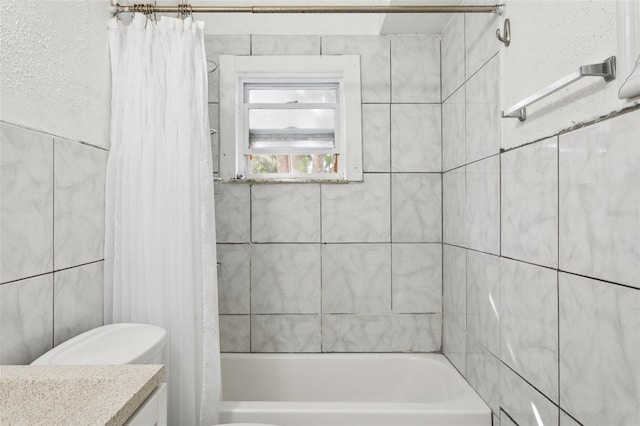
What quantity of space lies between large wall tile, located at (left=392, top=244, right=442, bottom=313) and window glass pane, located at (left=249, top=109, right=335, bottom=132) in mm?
822

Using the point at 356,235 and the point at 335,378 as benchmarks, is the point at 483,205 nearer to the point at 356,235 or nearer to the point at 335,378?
the point at 356,235

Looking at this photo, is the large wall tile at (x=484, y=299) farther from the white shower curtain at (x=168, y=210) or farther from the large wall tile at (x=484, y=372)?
the white shower curtain at (x=168, y=210)

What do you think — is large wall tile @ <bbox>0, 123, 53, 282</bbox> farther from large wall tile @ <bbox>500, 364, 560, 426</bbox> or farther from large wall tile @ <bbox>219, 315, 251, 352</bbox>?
large wall tile @ <bbox>500, 364, 560, 426</bbox>

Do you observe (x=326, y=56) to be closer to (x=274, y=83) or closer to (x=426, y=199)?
(x=274, y=83)

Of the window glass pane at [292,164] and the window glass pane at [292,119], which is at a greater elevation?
the window glass pane at [292,119]

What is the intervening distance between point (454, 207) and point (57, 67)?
1708 millimetres

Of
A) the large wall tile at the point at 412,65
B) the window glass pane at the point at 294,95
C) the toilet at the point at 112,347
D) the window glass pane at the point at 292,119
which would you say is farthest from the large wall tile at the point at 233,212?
the large wall tile at the point at 412,65

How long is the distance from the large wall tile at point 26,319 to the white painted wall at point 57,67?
47cm

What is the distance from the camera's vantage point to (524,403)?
121 centimetres

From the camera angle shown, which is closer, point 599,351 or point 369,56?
point 599,351

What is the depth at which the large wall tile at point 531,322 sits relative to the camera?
106 cm

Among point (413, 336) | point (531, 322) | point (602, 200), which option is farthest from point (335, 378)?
point (602, 200)

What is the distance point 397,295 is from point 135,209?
54.5 inches

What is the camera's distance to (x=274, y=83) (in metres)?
2.14
